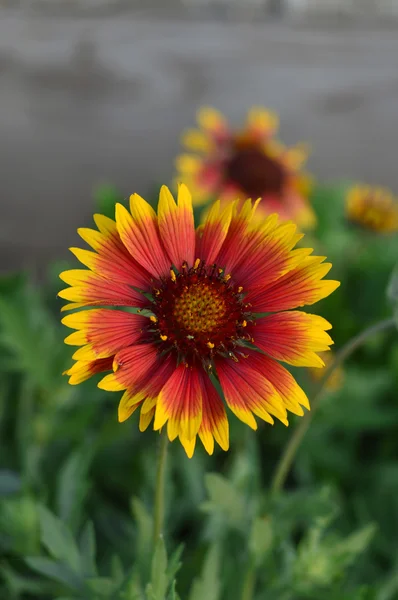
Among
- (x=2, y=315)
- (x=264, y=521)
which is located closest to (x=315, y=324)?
(x=264, y=521)

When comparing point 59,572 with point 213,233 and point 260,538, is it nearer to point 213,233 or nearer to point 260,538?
point 260,538

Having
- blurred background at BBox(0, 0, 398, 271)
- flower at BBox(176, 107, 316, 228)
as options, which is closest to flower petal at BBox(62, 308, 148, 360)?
flower at BBox(176, 107, 316, 228)

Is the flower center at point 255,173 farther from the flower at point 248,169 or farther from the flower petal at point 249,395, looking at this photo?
the flower petal at point 249,395

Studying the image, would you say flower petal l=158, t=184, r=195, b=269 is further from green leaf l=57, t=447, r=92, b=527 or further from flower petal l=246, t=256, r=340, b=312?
green leaf l=57, t=447, r=92, b=527

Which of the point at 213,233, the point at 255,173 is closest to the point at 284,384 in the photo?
the point at 213,233

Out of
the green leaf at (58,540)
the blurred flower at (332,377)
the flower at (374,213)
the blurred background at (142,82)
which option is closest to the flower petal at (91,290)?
the green leaf at (58,540)

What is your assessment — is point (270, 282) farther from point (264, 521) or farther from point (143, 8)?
point (143, 8)
